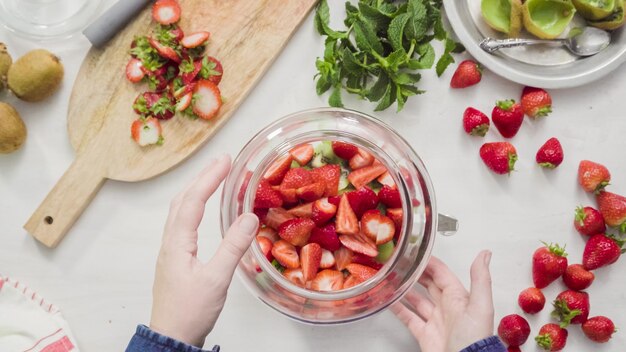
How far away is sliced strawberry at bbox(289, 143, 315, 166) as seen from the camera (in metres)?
1.25

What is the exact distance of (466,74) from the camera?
4.50ft

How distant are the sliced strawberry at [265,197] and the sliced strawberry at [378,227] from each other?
158 mm

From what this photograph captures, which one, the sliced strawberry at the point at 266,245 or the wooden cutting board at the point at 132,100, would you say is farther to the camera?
the wooden cutting board at the point at 132,100

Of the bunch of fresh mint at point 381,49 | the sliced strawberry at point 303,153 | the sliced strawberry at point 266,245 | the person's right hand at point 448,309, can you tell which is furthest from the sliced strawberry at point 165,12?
the person's right hand at point 448,309

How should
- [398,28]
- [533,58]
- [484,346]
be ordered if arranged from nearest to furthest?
[484,346] → [398,28] → [533,58]

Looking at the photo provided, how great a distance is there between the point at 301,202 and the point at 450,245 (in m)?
0.35

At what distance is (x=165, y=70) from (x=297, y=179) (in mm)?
391

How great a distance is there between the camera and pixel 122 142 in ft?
4.58

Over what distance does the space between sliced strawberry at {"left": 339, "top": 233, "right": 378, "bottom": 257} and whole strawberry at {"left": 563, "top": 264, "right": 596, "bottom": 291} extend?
0.46 m

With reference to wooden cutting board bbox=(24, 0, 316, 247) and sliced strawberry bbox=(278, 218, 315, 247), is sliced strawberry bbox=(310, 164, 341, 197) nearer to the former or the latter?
sliced strawberry bbox=(278, 218, 315, 247)

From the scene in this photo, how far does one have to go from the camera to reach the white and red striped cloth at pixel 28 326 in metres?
1.40

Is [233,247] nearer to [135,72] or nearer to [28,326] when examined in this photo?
[135,72]

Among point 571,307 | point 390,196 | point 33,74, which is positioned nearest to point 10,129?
point 33,74

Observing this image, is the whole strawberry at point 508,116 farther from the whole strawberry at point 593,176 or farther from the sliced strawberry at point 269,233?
the sliced strawberry at point 269,233
